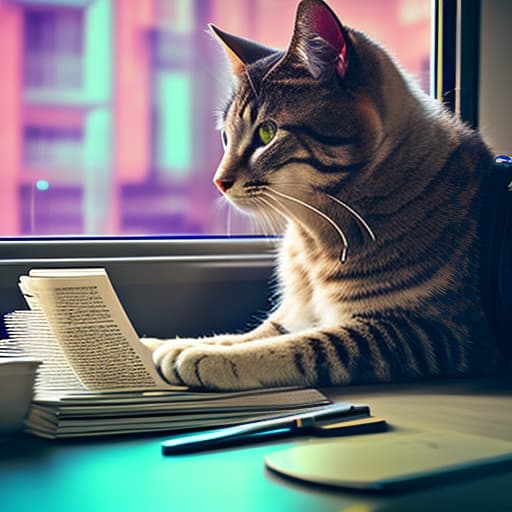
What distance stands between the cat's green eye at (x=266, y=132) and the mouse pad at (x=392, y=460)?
23.5 inches

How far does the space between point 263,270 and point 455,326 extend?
509mm

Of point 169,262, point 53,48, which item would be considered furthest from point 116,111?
point 169,262

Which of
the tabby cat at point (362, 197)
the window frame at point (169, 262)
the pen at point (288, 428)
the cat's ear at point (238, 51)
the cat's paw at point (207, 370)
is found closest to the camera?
the pen at point (288, 428)

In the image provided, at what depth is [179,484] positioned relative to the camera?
0.74m

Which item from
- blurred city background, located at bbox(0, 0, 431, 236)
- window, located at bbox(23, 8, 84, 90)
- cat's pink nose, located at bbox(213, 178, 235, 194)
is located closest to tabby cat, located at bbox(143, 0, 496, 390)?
cat's pink nose, located at bbox(213, 178, 235, 194)

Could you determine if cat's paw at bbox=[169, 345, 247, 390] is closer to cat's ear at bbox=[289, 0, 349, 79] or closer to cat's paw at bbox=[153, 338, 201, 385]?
cat's paw at bbox=[153, 338, 201, 385]

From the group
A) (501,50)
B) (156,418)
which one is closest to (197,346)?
(156,418)

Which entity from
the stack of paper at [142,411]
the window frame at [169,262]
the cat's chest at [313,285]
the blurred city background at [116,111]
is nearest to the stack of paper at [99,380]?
the stack of paper at [142,411]

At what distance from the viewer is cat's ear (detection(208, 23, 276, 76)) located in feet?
4.74

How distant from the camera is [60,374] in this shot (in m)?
1.08

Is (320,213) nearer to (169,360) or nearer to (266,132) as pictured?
(266,132)

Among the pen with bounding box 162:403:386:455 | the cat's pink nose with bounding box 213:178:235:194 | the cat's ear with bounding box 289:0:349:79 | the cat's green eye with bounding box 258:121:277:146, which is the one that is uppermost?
the cat's ear with bounding box 289:0:349:79

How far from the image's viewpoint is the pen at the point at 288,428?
842 millimetres

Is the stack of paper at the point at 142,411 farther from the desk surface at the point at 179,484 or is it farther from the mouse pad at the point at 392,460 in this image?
the mouse pad at the point at 392,460
